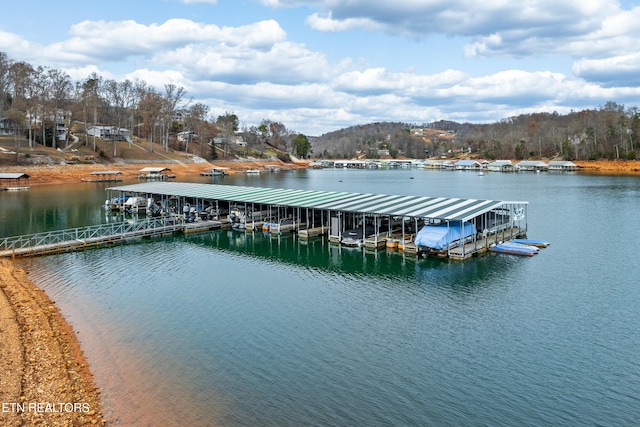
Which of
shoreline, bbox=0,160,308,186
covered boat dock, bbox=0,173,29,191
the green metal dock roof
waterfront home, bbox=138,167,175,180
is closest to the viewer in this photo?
the green metal dock roof

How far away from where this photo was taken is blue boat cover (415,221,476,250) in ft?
111

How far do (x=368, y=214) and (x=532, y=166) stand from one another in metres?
125

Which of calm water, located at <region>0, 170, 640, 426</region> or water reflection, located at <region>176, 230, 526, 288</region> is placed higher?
water reflection, located at <region>176, 230, 526, 288</region>

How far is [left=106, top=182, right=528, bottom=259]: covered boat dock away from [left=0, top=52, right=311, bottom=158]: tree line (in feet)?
225

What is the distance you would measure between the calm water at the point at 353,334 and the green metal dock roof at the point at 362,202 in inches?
148

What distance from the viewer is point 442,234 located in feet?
112

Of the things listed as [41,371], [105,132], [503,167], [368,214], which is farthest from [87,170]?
[503,167]

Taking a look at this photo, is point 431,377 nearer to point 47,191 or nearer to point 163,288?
point 163,288

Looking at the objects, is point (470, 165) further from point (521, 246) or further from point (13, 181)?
point (521, 246)

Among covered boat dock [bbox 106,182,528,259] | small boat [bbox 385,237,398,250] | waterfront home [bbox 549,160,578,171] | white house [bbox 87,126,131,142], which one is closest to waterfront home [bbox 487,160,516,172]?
waterfront home [bbox 549,160,578,171]

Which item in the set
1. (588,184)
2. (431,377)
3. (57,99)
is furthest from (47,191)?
(588,184)

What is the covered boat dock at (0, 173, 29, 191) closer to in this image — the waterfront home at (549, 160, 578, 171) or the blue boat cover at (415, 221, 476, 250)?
the blue boat cover at (415, 221, 476, 250)

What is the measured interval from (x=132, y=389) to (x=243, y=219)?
30.8 m

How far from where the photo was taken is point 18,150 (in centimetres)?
9425
